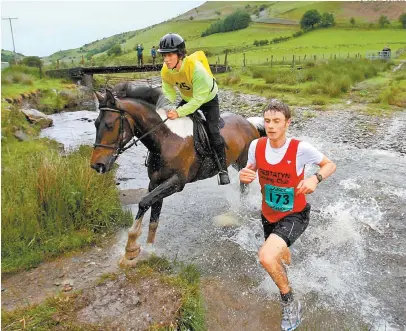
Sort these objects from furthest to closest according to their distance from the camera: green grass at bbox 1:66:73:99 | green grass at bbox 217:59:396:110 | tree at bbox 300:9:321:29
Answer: tree at bbox 300:9:321:29
green grass at bbox 1:66:73:99
green grass at bbox 217:59:396:110

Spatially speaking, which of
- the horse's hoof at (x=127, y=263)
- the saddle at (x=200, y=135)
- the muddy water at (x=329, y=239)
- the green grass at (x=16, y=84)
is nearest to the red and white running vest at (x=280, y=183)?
the muddy water at (x=329, y=239)

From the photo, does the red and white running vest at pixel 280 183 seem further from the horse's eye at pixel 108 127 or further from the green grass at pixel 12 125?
the green grass at pixel 12 125

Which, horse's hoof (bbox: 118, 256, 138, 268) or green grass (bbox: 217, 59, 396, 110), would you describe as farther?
green grass (bbox: 217, 59, 396, 110)

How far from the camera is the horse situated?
15.4 feet

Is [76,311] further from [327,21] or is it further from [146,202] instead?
[327,21]

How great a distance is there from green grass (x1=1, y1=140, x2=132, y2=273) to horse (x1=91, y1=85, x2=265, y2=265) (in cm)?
104

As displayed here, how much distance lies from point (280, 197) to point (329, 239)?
9.18ft

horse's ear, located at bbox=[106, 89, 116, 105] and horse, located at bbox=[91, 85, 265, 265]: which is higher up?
horse's ear, located at bbox=[106, 89, 116, 105]

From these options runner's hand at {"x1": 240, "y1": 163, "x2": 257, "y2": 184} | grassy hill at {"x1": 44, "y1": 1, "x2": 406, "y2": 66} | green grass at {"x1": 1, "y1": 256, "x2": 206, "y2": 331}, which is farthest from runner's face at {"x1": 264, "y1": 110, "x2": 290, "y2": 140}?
grassy hill at {"x1": 44, "y1": 1, "x2": 406, "y2": 66}

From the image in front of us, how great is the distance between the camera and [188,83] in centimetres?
544

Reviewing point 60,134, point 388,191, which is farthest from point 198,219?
point 60,134

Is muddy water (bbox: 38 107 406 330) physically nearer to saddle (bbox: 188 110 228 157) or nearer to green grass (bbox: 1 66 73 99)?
saddle (bbox: 188 110 228 157)

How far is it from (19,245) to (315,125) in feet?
37.1

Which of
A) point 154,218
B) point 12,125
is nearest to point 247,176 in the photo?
point 154,218
